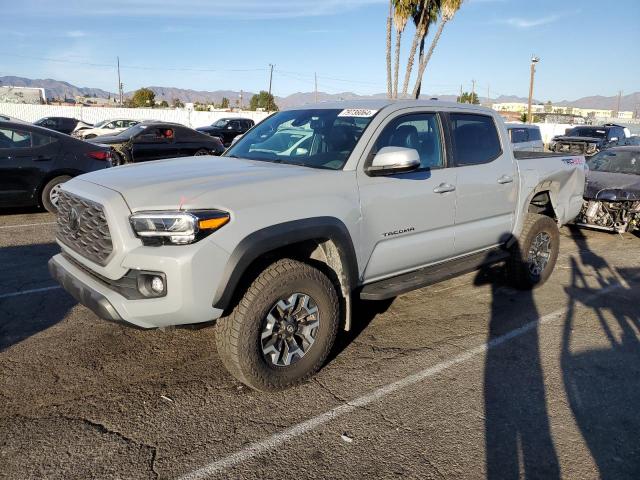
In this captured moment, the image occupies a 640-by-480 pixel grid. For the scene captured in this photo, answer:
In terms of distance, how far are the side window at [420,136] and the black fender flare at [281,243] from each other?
96 cm

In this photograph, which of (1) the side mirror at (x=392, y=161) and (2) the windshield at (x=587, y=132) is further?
(2) the windshield at (x=587, y=132)

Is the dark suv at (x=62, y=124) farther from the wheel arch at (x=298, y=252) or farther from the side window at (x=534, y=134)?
the wheel arch at (x=298, y=252)

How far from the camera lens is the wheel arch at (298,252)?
3009 mm

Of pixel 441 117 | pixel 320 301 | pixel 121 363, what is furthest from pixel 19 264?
pixel 441 117

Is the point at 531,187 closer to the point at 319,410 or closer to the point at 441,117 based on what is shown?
the point at 441,117

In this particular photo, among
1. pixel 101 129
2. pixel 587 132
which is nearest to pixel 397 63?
pixel 587 132

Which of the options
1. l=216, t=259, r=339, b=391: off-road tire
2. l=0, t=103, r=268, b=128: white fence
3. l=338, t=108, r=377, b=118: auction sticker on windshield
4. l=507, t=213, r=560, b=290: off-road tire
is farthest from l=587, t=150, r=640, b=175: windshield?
l=0, t=103, r=268, b=128: white fence

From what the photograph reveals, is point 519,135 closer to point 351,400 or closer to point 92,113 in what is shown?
point 351,400

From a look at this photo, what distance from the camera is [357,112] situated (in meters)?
4.18

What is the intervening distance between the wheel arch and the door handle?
107cm

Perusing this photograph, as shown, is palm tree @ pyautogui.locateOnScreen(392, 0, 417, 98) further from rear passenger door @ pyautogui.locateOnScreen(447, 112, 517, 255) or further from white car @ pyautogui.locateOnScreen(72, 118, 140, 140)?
rear passenger door @ pyautogui.locateOnScreen(447, 112, 517, 255)

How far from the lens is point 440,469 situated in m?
2.74

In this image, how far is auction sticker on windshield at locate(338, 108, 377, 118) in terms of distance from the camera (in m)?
4.09

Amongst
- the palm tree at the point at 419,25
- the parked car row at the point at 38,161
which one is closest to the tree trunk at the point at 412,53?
the palm tree at the point at 419,25
